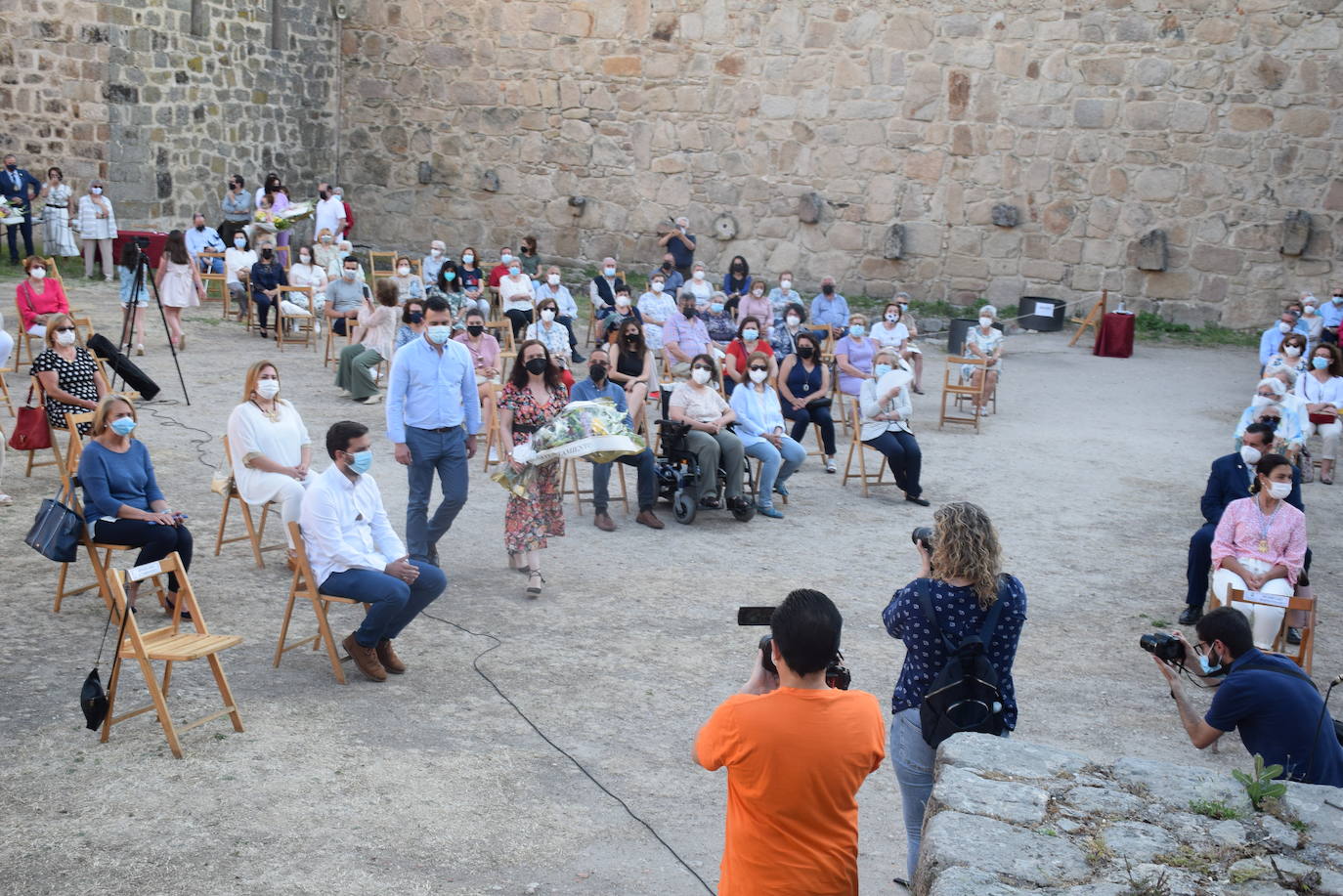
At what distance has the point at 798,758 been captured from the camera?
10.2 feet

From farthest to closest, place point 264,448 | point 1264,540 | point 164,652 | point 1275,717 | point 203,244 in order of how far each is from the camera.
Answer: point 203,244 < point 264,448 < point 1264,540 < point 164,652 < point 1275,717

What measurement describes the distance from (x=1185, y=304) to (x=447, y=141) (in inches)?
459

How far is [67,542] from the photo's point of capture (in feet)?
20.0

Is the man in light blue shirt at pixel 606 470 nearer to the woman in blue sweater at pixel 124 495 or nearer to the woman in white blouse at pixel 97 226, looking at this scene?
the woman in blue sweater at pixel 124 495

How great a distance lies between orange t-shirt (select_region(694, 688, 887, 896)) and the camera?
312 centimetres

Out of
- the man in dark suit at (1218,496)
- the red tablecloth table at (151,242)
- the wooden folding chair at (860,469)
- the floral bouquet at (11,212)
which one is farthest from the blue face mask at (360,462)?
the floral bouquet at (11,212)

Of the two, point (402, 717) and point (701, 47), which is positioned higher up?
point (701, 47)

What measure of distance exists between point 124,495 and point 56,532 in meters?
0.55

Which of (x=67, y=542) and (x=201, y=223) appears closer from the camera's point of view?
(x=67, y=542)

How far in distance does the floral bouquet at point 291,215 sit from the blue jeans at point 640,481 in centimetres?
1165

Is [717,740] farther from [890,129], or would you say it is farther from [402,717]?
Result: [890,129]

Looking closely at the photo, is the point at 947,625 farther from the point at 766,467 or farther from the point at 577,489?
the point at 766,467

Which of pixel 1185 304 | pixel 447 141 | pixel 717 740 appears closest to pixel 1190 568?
pixel 717 740

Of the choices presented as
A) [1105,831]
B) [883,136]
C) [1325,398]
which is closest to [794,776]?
[1105,831]
